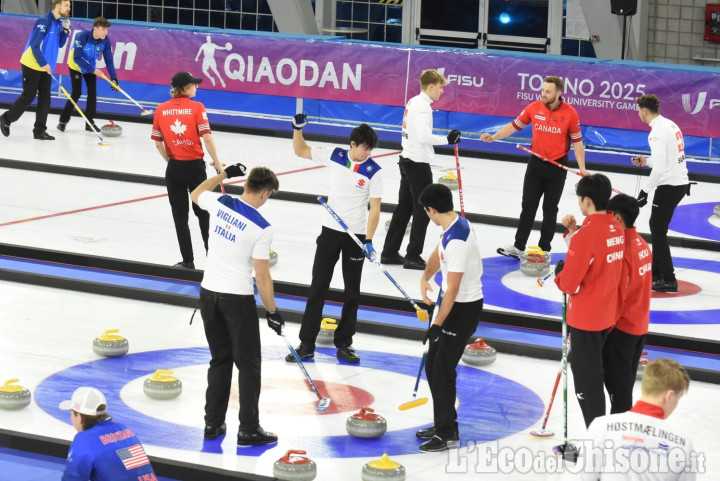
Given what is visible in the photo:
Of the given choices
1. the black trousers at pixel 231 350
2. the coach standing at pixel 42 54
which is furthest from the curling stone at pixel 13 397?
the coach standing at pixel 42 54

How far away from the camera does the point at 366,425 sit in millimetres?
7914

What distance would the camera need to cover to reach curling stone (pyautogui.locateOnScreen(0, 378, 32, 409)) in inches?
325

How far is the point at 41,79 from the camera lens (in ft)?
62.8

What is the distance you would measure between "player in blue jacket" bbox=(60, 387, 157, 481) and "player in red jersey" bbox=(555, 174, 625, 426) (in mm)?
2772

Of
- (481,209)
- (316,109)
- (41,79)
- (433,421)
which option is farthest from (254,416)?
(316,109)

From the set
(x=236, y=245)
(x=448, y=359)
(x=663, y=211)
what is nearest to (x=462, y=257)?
(x=448, y=359)

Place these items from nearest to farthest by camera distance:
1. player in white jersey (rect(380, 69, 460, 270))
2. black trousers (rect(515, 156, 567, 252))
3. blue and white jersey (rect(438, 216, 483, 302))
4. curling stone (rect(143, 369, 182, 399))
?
1. blue and white jersey (rect(438, 216, 483, 302))
2. curling stone (rect(143, 369, 182, 399))
3. player in white jersey (rect(380, 69, 460, 270))
4. black trousers (rect(515, 156, 567, 252))

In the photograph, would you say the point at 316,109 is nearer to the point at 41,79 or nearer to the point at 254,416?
the point at 41,79

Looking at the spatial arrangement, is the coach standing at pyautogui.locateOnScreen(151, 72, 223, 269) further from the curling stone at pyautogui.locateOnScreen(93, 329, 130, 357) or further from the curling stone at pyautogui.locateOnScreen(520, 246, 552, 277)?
the curling stone at pyautogui.locateOnScreen(520, 246, 552, 277)

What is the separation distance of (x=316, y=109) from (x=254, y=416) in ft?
46.8

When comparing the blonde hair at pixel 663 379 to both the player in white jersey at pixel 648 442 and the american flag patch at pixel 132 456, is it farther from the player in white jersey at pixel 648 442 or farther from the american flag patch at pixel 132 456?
the american flag patch at pixel 132 456

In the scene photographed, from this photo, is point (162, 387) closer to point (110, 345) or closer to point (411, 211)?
point (110, 345)

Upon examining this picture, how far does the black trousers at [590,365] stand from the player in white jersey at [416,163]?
16.0ft

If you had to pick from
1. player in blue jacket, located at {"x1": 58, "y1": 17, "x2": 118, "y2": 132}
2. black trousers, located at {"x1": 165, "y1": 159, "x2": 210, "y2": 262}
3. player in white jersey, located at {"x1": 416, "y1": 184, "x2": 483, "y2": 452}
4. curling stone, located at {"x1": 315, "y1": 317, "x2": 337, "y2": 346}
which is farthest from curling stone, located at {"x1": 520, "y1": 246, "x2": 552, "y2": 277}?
player in blue jacket, located at {"x1": 58, "y1": 17, "x2": 118, "y2": 132}
